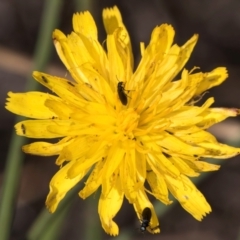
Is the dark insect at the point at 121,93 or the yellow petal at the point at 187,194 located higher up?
the dark insect at the point at 121,93

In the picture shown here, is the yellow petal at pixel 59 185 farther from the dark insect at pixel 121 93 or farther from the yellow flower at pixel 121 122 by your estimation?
the dark insect at pixel 121 93

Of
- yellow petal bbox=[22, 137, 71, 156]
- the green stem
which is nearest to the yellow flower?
yellow petal bbox=[22, 137, 71, 156]

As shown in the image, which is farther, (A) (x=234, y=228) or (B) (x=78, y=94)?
(A) (x=234, y=228)

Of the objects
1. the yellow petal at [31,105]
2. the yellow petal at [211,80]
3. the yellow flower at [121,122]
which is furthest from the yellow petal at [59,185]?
the yellow petal at [211,80]

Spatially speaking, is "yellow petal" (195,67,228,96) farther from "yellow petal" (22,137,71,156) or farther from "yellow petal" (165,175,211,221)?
"yellow petal" (22,137,71,156)

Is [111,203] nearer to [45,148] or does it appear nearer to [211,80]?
[45,148]

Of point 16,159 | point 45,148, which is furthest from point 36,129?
point 16,159

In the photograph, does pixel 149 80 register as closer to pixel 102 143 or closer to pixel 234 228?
pixel 102 143

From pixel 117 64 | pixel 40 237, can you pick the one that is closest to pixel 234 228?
pixel 40 237
